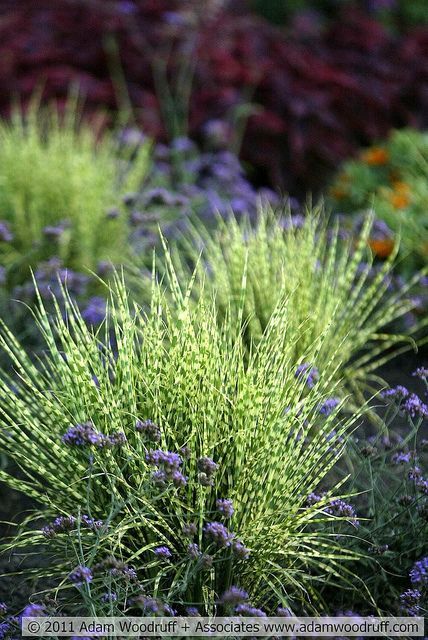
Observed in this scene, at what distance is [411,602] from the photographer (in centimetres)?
218

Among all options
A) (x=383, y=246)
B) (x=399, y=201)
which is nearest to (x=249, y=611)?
(x=383, y=246)

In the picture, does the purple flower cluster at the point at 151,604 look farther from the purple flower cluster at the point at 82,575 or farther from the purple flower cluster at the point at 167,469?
the purple flower cluster at the point at 167,469

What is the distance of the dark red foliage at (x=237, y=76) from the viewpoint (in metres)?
5.90

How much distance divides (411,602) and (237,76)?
450cm

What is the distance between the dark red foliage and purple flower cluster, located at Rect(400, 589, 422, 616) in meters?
4.00

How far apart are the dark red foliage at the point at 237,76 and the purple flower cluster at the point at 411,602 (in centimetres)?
400

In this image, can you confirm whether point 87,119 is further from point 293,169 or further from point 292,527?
point 292,527

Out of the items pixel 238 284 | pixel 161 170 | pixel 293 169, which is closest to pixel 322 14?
pixel 293 169

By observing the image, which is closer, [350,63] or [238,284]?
[238,284]

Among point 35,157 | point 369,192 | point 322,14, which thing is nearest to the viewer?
point 35,157

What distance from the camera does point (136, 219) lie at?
4113mm

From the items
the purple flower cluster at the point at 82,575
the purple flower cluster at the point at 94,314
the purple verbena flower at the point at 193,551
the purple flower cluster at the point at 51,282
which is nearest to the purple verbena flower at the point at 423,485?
the purple verbena flower at the point at 193,551

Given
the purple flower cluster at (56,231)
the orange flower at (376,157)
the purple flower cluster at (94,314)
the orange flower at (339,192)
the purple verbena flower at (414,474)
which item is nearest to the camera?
the purple verbena flower at (414,474)

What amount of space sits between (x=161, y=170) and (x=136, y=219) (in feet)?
4.71
